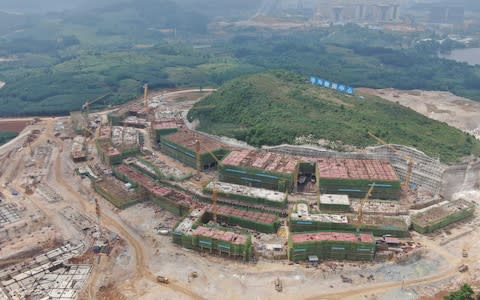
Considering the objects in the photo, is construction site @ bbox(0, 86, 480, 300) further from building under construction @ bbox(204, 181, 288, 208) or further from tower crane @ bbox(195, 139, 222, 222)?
tower crane @ bbox(195, 139, 222, 222)

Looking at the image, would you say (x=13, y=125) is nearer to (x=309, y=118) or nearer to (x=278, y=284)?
(x=309, y=118)

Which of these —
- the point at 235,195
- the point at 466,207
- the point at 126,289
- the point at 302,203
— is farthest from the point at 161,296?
the point at 466,207

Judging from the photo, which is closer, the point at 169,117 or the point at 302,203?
the point at 302,203

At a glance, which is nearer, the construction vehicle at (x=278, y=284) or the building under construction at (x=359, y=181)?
the construction vehicle at (x=278, y=284)

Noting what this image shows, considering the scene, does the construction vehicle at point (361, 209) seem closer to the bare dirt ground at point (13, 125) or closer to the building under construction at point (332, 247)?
the building under construction at point (332, 247)

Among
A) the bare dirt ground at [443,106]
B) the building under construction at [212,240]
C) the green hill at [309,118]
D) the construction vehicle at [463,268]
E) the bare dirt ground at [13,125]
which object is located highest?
the green hill at [309,118]

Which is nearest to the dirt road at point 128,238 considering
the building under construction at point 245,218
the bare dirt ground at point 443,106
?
the building under construction at point 245,218

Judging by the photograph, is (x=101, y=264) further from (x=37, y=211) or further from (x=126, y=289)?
(x=37, y=211)
